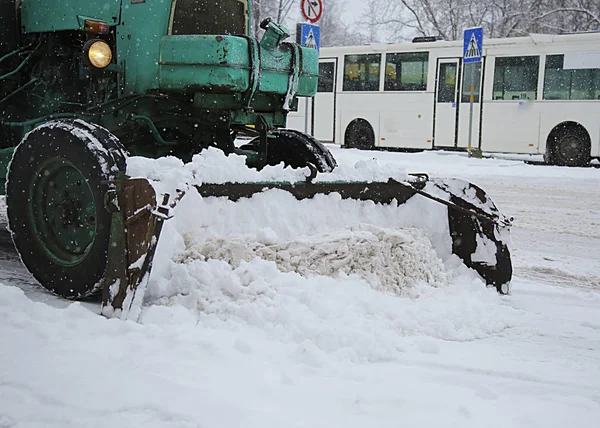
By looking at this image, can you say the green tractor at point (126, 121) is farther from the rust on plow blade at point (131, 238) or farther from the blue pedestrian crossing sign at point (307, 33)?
the blue pedestrian crossing sign at point (307, 33)

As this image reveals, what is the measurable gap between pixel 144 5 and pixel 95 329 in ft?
7.66

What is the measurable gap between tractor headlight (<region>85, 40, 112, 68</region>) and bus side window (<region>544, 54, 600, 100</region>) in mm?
13562

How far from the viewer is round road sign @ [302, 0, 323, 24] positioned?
10828mm

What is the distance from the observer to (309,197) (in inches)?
171

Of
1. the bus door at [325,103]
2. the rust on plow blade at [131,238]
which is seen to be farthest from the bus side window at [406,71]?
the rust on plow blade at [131,238]

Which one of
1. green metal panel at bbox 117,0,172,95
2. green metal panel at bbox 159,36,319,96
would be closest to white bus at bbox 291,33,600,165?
green metal panel at bbox 159,36,319,96

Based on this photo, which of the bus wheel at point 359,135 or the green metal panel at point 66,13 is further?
the bus wheel at point 359,135

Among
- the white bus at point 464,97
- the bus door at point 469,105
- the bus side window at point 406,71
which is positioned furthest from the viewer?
the bus side window at point 406,71

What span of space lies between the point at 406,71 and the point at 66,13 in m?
14.0

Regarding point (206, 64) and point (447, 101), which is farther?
point (447, 101)

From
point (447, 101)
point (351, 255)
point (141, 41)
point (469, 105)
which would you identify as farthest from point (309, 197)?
point (447, 101)

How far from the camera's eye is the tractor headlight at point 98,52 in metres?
4.42

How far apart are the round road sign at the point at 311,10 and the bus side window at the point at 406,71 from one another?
24.1ft

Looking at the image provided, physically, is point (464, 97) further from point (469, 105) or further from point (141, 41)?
point (141, 41)
